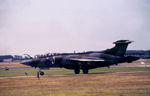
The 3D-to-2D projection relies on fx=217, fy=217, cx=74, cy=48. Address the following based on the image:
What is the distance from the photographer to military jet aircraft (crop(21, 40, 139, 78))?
37.8m

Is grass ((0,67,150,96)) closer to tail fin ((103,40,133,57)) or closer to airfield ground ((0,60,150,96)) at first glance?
airfield ground ((0,60,150,96))

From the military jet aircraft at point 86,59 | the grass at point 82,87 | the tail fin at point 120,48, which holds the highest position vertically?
the tail fin at point 120,48

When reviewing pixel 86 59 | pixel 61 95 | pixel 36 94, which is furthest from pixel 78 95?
pixel 86 59

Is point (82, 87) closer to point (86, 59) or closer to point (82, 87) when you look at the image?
point (82, 87)

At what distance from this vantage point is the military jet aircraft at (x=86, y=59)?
37.8 meters

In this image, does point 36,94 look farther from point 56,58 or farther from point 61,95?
point 56,58

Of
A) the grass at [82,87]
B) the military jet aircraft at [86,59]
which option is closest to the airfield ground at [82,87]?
the grass at [82,87]

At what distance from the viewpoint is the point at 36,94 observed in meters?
17.1

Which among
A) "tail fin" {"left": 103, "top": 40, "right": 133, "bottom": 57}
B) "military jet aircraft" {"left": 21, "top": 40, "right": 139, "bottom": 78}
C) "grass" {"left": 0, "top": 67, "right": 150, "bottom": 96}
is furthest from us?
"tail fin" {"left": 103, "top": 40, "right": 133, "bottom": 57}

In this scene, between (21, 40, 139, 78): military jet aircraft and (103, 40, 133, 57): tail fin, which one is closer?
(21, 40, 139, 78): military jet aircraft

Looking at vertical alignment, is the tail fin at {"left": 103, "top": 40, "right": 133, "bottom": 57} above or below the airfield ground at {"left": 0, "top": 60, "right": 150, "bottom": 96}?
above

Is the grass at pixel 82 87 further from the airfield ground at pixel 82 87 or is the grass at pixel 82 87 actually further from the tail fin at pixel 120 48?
the tail fin at pixel 120 48

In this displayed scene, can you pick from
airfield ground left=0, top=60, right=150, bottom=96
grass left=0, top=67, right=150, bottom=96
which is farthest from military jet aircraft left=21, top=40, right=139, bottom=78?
grass left=0, top=67, right=150, bottom=96

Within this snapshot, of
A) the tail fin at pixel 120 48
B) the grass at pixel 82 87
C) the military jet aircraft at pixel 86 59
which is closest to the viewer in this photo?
the grass at pixel 82 87
